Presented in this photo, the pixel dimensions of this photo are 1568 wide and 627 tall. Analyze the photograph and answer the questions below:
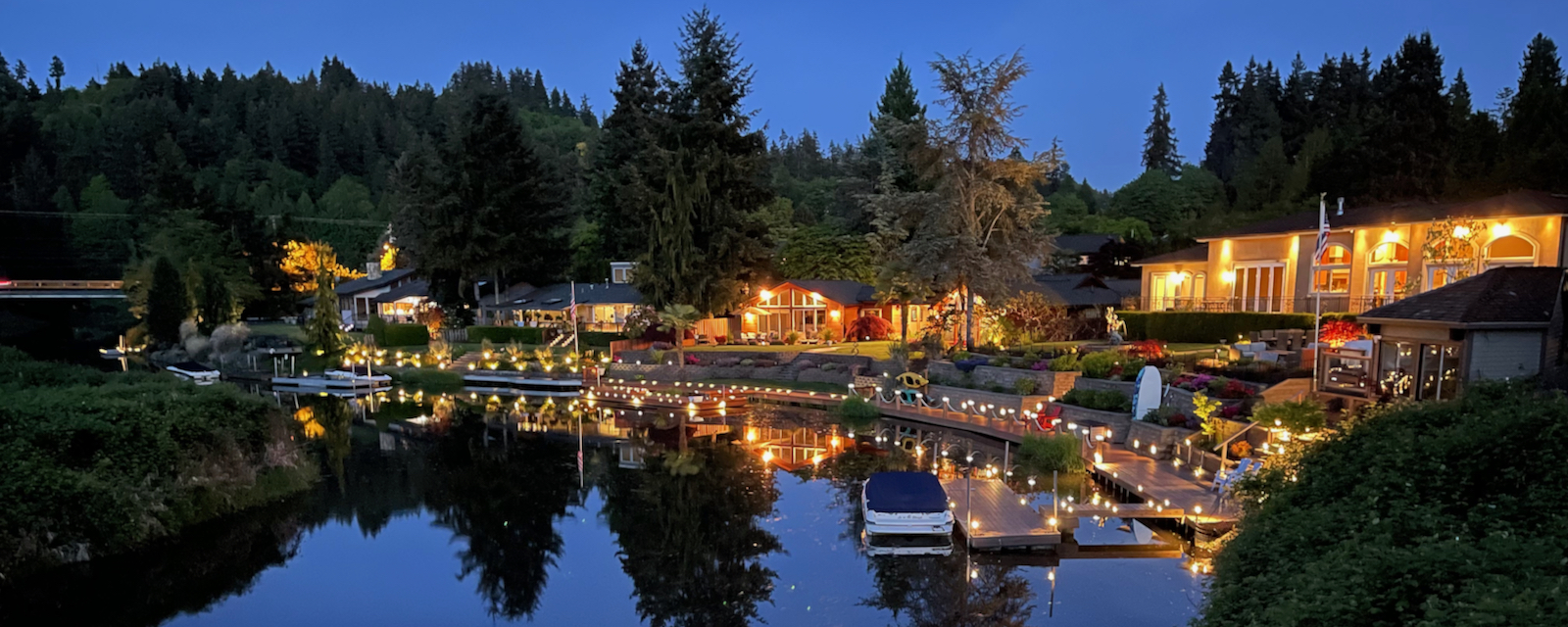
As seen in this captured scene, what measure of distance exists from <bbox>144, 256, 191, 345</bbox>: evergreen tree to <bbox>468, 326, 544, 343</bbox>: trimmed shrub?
20466mm

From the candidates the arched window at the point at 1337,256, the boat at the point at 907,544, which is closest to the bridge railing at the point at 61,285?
the boat at the point at 907,544

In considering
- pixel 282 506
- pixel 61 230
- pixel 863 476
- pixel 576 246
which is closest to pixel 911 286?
pixel 863 476

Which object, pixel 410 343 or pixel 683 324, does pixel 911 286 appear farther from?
pixel 410 343

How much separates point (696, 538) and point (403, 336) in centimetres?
3843

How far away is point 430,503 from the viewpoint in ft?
65.6

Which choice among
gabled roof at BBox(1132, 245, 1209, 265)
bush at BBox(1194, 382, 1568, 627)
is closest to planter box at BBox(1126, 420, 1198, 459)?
bush at BBox(1194, 382, 1568, 627)

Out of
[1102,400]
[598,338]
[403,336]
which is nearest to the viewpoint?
[1102,400]

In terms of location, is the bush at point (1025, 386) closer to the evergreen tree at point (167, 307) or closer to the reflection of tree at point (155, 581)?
the reflection of tree at point (155, 581)

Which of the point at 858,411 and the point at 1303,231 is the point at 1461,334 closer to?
the point at 858,411

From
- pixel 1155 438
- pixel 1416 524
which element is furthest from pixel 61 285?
pixel 1416 524

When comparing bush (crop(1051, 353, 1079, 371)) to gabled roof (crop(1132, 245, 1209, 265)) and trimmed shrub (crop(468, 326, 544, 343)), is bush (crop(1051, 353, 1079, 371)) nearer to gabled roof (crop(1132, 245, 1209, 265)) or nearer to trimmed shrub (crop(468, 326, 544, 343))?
gabled roof (crop(1132, 245, 1209, 265))

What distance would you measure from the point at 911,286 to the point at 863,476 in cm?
1471

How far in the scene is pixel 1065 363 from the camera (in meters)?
26.8

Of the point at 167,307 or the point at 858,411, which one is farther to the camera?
the point at 167,307
